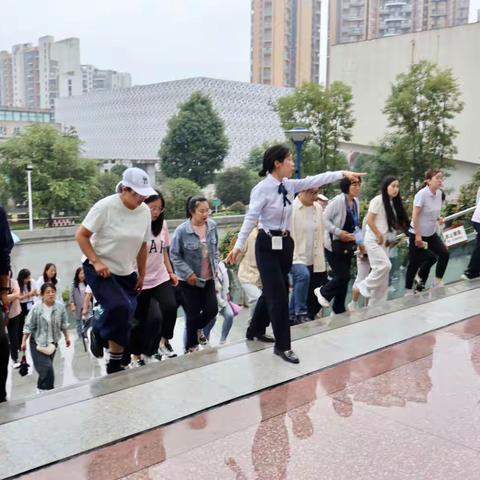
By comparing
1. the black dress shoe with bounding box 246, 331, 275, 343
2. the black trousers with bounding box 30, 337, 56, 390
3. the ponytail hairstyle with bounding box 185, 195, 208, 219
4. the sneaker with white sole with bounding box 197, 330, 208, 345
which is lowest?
the black trousers with bounding box 30, 337, 56, 390

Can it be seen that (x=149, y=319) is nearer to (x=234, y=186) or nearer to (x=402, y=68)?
(x=402, y=68)

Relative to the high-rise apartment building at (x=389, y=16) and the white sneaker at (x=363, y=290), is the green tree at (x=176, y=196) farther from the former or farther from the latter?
the high-rise apartment building at (x=389, y=16)

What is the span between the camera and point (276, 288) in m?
4.51

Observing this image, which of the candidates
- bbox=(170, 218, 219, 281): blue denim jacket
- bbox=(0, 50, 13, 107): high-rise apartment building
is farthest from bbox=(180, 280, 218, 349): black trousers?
bbox=(0, 50, 13, 107): high-rise apartment building

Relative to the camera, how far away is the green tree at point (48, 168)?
4225 centimetres

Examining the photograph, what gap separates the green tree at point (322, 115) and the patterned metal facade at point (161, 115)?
40.1m

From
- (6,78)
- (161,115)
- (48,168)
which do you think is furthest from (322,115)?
(6,78)

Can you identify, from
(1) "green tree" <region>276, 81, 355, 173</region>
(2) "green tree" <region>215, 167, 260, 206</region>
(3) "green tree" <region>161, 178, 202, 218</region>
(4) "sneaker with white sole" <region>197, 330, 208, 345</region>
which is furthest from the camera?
(2) "green tree" <region>215, 167, 260, 206</region>

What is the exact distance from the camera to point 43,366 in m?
6.49

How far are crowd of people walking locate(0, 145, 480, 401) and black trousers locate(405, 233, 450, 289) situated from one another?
0.05 ft

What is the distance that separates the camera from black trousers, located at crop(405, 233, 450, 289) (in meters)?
7.27

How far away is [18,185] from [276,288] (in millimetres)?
42916

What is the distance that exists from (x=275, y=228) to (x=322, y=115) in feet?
85.8

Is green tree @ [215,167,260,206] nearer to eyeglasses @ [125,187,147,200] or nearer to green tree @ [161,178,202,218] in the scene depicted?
green tree @ [161,178,202,218]
